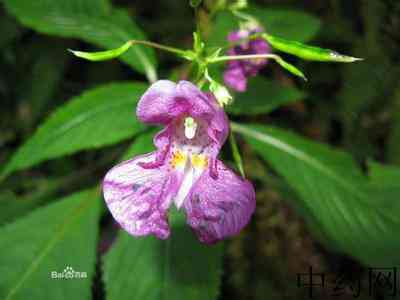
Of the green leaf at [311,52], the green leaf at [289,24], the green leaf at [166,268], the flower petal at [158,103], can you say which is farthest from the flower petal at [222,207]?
the green leaf at [289,24]

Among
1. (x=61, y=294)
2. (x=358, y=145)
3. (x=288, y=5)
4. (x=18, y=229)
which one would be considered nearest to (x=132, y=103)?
(x=18, y=229)

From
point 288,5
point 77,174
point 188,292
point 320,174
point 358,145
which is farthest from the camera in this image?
point 288,5

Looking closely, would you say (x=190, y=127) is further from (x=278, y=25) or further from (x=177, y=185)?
(x=278, y=25)

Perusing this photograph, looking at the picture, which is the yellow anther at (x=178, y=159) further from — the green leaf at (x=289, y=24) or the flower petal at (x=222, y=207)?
the green leaf at (x=289, y=24)

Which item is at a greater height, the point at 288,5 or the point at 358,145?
the point at 288,5

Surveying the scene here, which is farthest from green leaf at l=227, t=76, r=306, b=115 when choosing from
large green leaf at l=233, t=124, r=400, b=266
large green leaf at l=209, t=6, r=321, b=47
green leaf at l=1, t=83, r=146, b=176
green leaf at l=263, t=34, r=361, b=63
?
green leaf at l=263, t=34, r=361, b=63

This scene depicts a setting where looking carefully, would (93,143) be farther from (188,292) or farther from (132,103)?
(188,292)
